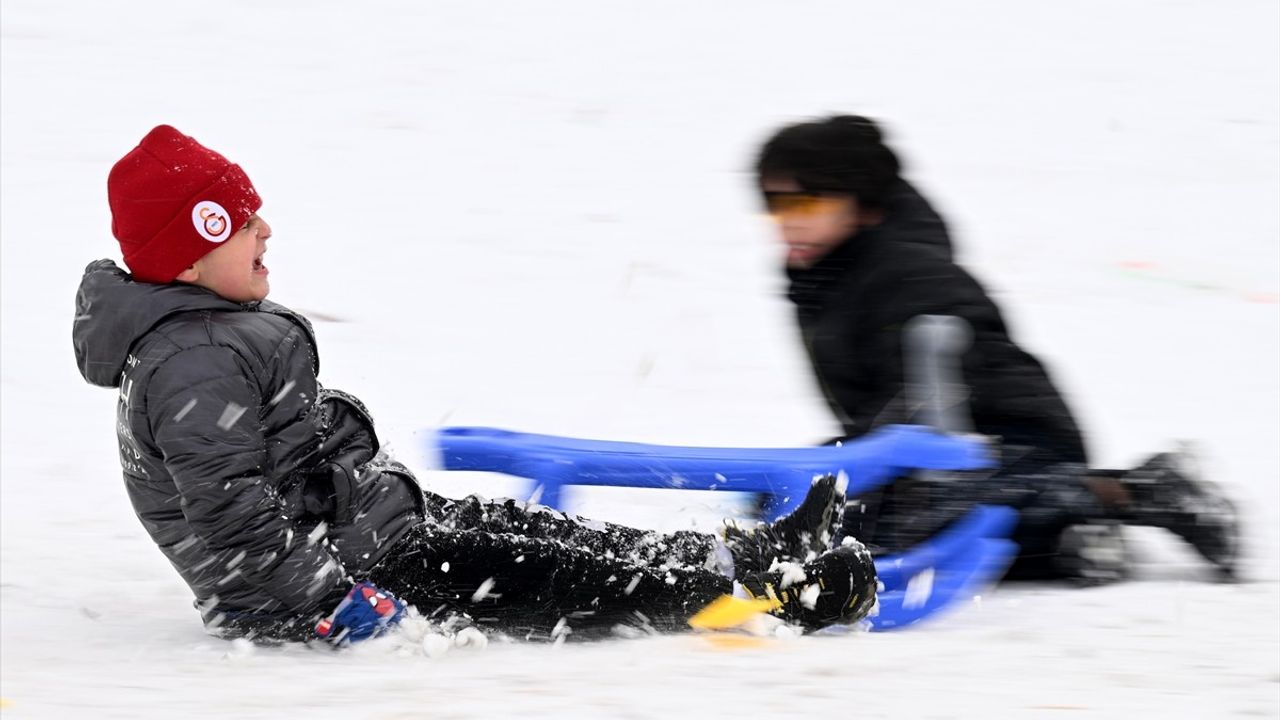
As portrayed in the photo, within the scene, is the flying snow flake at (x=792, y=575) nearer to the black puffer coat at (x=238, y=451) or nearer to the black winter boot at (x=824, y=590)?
the black winter boot at (x=824, y=590)

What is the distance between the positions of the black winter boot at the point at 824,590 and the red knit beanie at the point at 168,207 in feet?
3.69

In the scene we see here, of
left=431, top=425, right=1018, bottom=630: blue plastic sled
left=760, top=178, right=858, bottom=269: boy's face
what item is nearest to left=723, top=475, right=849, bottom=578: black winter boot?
left=431, top=425, right=1018, bottom=630: blue plastic sled

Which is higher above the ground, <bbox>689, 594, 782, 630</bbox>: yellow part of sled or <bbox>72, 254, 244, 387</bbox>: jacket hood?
<bbox>72, 254, 244, 387</bbox>: jacket hood

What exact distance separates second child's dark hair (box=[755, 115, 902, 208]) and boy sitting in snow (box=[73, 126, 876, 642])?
2.39 ft

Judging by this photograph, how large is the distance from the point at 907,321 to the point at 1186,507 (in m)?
0.67

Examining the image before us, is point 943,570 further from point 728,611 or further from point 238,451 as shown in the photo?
point 238,451

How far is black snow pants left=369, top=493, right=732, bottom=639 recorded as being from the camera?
8.84ft

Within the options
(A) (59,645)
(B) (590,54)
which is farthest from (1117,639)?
(B) (590,54)

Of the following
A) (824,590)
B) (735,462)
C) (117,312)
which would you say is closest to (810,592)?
(824,590)

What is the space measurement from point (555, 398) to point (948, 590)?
82.0 inches

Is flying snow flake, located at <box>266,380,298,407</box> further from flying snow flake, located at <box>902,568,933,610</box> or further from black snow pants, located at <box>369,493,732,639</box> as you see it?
flying snow flake, located at <box>902,568,933,610</box>

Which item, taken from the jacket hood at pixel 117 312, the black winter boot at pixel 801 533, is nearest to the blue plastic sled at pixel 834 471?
the black winter boot at pixel 801 533

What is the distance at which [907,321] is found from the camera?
308 centimetres

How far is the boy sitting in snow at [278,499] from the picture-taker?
2475 millimetres
